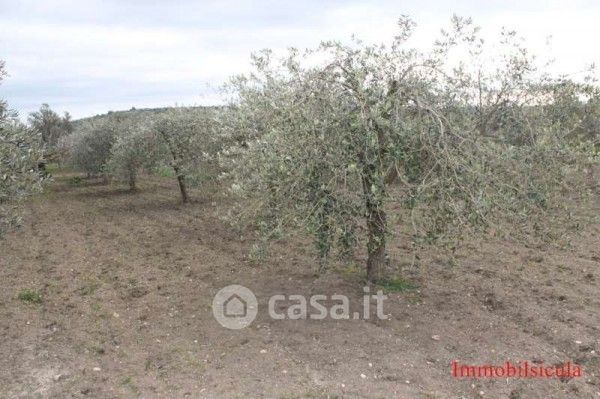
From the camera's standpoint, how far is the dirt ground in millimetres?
6629

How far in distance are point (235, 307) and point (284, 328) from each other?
4.31 ft

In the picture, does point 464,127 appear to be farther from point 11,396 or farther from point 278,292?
point 11,396

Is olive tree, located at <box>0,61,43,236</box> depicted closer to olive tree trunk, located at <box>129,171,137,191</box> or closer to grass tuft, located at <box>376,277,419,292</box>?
grass tuft, located at <box>376,277,419,292</box>

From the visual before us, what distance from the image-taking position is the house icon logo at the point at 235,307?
338 inches

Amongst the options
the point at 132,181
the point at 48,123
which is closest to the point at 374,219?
the point at 132,181

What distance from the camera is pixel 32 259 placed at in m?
13.3

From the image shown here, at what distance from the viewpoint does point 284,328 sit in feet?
27.1

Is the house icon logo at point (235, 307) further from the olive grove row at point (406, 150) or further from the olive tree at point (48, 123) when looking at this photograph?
the olive tree at point (48, 123)

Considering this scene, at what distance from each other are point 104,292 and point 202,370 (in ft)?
14.4

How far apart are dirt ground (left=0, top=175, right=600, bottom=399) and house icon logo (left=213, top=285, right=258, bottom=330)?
156mm

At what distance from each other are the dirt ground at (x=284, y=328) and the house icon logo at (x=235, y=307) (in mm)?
156

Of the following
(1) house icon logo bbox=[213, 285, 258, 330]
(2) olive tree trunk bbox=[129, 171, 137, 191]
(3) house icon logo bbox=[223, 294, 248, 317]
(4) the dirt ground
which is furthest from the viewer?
(2) olive tree trunk bbox=[129, 171, 137, 191]

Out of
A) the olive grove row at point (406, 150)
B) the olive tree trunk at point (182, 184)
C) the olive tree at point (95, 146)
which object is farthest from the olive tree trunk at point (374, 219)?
the olive tree at point (95, 146)

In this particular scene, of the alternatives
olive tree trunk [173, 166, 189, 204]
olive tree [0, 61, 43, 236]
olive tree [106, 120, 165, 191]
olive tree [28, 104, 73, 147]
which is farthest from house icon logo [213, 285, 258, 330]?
olive tree [28, 104, 73, 147]
